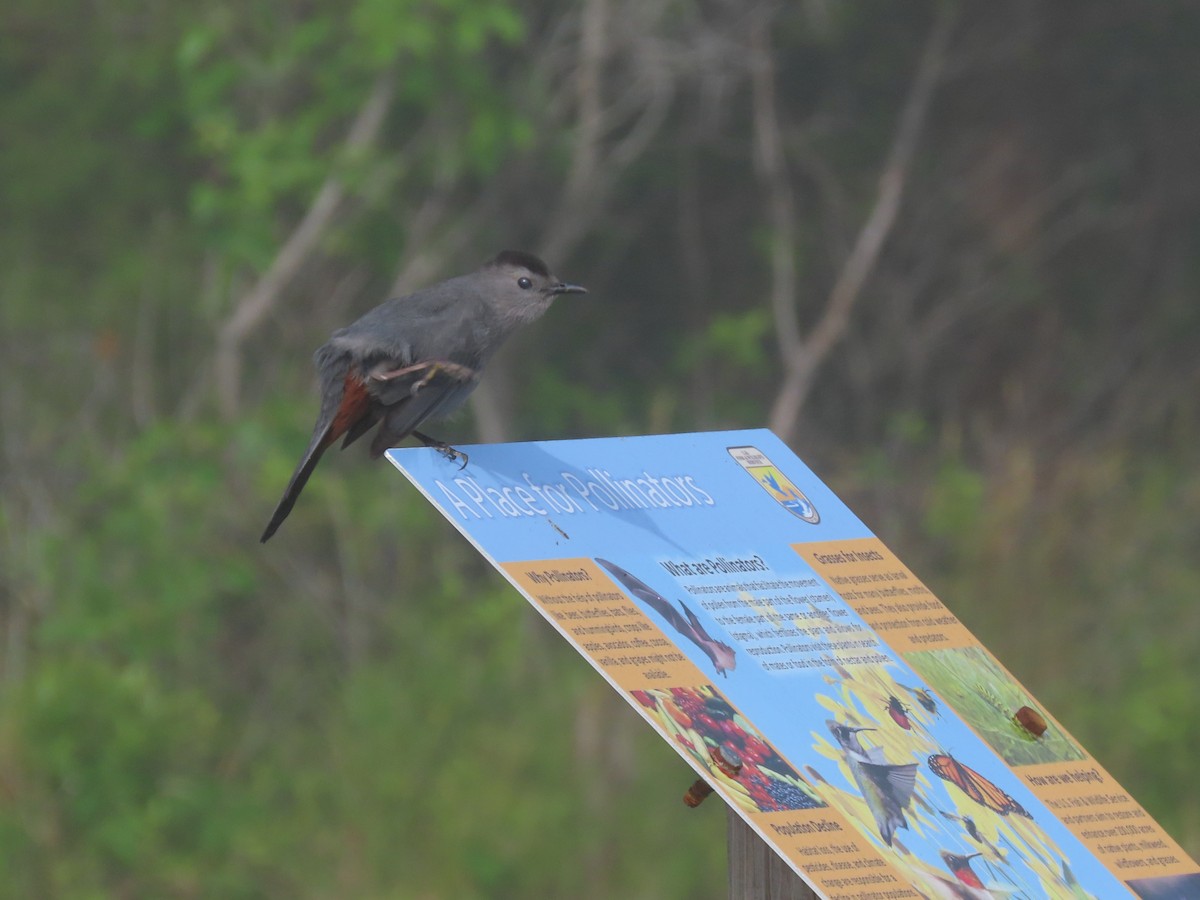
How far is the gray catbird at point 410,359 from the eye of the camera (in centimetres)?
327

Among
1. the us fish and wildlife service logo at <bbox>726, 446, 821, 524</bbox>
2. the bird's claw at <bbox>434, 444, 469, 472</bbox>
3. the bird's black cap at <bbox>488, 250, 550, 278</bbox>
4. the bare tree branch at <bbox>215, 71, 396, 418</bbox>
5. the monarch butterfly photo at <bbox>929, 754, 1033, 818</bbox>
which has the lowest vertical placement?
the monarch butterfly photo at <bbox>929, 754, 1033, 818</bbox>

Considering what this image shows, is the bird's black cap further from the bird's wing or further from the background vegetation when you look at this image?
the background vegetation

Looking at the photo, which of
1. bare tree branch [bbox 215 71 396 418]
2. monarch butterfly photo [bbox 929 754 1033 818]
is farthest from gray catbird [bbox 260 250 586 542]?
bare tree branch [bbox 215 71 396 418]

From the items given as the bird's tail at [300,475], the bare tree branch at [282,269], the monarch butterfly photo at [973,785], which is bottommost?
the monarch butterfly photo at [973,785]

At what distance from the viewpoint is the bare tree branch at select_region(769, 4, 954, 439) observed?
885 cm

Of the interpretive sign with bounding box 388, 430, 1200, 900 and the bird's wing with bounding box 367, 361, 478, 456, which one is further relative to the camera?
the bird's wing with bounding box 367, 361, 478, 456

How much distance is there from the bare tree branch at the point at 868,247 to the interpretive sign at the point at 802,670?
5788mm

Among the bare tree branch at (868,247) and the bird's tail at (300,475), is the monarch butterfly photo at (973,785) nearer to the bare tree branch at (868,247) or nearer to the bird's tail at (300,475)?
the bird's tail at (300,475)

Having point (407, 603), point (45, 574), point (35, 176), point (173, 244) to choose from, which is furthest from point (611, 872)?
point (35, 176)

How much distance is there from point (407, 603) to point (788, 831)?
5.13 metres

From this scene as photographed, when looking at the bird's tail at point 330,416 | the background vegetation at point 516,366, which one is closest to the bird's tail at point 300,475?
the bird's tail at point 330,416

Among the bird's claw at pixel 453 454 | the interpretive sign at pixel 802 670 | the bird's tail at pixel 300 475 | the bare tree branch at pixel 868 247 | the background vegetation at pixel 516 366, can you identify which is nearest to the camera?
the interpretive sign at pixel 802 670

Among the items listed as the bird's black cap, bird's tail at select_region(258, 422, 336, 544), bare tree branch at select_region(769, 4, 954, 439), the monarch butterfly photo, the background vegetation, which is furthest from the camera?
bare tree branch at select_region(769, 4, 954, 439)

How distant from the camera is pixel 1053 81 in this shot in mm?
10430
